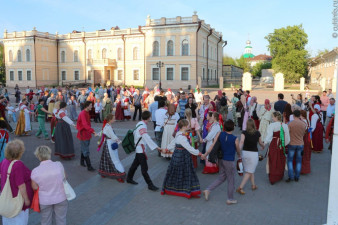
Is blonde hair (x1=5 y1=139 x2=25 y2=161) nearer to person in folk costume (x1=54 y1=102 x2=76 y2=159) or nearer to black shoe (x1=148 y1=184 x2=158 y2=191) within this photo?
black shoe (x1=148 y1=184 x2=158 y2=191)

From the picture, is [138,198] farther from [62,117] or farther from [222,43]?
[222,43]

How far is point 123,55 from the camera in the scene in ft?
159

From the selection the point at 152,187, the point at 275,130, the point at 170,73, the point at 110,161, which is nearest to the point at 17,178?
the point at 152,187

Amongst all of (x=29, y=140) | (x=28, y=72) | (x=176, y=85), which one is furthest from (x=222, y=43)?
(x=29, y=140)

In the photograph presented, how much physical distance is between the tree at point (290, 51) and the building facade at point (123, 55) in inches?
390

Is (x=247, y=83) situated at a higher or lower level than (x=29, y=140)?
higher

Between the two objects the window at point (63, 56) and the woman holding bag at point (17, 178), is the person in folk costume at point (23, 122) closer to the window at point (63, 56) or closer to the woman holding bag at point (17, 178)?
the woman holding bag at point (17, 178)

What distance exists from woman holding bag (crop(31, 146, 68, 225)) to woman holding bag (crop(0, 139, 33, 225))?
10 cm

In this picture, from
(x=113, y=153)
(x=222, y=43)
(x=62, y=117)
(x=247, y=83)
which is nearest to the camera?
(x=113, y=153)

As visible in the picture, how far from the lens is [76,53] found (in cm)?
5212

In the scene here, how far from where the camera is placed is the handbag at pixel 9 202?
146 inches

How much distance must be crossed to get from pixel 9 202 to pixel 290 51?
53925 millimetres

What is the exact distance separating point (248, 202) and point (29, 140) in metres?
9.09

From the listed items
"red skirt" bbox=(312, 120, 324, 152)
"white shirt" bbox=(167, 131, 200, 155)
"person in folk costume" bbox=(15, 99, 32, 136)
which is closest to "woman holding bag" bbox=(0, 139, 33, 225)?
"white shirt" bbox=(167, 131, 200, 155)
